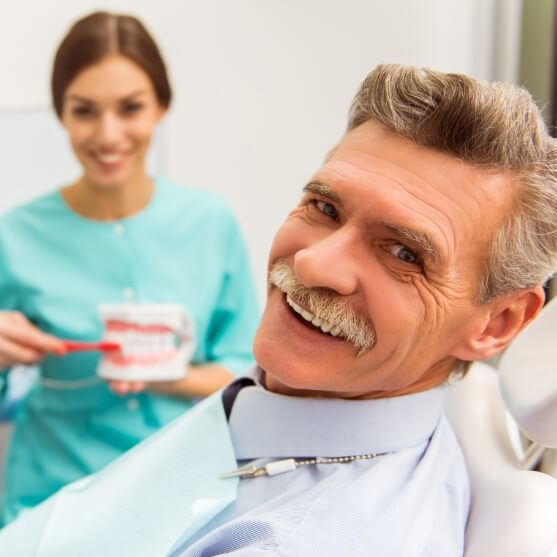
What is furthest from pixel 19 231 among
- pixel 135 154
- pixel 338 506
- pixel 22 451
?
pixel 338 506

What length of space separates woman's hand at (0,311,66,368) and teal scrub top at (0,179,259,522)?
10 cm

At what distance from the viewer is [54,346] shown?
1.45 meters

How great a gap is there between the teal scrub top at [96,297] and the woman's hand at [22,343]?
0.10 metres

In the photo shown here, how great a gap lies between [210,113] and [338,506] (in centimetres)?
182

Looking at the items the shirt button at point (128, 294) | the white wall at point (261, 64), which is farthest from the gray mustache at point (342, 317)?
the white wall at point (261, 64)

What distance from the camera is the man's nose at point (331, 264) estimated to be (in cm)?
87

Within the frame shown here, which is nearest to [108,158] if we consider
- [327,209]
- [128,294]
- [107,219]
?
[107,219]

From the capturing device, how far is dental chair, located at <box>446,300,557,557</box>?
835 millimetres

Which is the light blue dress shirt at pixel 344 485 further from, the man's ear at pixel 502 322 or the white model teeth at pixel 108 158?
the white model teeth at pixel 108 158

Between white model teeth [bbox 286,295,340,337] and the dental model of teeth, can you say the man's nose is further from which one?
the dental model of teeth

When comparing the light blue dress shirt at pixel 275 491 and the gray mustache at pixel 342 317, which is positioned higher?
the gray mustache at pixel 342 317

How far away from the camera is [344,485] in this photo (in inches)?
35.2

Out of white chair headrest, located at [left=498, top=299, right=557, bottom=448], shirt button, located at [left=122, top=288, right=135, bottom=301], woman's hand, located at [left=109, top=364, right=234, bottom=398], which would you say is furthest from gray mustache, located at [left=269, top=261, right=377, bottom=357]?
shirt button, located at [left=122, top=288, right=135, bottom=301]

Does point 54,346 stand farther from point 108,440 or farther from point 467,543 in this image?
point 467,543
